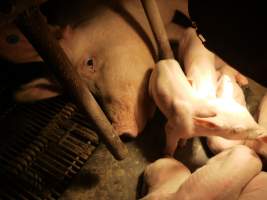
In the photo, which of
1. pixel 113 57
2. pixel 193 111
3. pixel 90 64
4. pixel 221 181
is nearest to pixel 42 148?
pixel 90 64

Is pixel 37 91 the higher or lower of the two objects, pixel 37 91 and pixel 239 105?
the higher

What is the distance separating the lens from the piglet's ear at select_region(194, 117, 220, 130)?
1.69 metres

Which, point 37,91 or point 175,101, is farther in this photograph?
point 37,91

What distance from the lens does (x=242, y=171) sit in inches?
63.3

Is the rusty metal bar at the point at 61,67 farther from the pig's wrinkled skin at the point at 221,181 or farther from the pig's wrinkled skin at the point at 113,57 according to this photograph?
the pig's wrinkled skin at the point at 221,181

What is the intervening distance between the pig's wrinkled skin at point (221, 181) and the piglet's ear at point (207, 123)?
161mm

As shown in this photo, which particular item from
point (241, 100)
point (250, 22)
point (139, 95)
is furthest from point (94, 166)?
point (250, 22)

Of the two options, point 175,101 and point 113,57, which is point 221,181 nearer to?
point 175,101

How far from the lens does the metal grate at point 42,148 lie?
2.00 m

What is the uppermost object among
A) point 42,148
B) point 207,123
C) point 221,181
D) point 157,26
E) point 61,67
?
point 61,67

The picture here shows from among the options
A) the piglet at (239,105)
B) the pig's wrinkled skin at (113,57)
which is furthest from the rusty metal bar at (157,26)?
the piglet at (239,105)

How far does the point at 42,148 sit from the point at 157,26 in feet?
3.44

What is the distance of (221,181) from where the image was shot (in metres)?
1.55

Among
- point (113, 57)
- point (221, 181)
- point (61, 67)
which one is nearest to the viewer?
point (61, 67)
